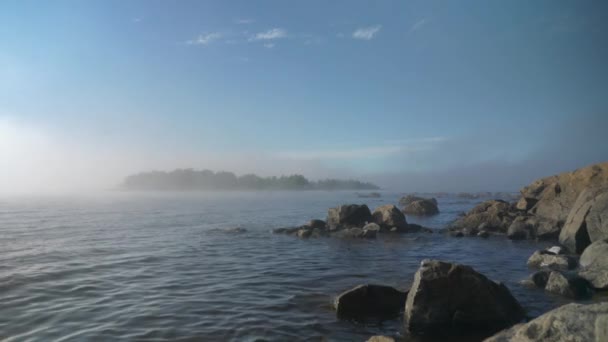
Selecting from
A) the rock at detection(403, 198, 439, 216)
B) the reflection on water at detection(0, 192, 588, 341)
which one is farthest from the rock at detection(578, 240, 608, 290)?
the rock at detection(403, 198, 439, 216)

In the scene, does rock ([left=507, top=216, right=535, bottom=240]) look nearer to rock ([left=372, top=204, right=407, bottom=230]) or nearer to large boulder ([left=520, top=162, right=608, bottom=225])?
large boulder ([left=520, top=162, right=608, bottom=225])

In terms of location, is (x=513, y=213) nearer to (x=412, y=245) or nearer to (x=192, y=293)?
(x=412, y=245)

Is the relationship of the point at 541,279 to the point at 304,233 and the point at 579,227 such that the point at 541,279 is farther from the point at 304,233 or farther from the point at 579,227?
the point at 304,233

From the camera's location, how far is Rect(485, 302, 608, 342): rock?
5707 millimetres

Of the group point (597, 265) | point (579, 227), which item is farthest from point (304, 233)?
point (597, 265)

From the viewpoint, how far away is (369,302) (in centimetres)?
1153

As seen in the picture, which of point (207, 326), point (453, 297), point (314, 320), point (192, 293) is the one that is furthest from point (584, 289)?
point (192, 293)

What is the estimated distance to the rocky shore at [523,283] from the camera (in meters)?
6.42

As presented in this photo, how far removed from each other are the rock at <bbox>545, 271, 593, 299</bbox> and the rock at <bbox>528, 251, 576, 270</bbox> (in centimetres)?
503

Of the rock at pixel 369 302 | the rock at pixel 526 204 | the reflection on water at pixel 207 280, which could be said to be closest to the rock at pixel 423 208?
the rock at pixel 526 204

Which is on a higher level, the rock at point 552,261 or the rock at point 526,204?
the rock at point 526,204

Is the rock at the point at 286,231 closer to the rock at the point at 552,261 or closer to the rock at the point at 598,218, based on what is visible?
the rock at the point at 552,261

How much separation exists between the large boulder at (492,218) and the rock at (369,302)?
26.2 m

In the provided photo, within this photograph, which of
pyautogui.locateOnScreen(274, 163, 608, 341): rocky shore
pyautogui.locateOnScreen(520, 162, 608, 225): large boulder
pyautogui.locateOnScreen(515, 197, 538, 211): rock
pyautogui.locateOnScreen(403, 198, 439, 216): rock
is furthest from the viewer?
pyautogui.locateOnScreen(403, 198, 439, 216): rock
